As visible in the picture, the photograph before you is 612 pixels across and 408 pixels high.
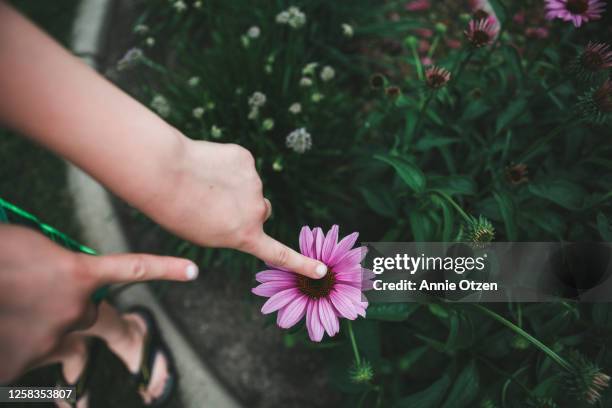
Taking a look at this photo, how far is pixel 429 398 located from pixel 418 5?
142 centimetres

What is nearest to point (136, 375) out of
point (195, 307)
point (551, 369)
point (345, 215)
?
point (195, 307)

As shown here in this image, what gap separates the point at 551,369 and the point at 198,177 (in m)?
0.78

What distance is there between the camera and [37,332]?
1.38 feet

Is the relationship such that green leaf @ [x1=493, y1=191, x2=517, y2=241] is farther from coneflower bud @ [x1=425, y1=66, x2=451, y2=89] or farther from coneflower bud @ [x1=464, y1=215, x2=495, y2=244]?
coneflower bud @ [x1=425, y1=66, x2=451, y2=89]

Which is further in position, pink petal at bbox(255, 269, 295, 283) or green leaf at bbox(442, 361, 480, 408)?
green leaf at bbox(442, 361, 480, 408)

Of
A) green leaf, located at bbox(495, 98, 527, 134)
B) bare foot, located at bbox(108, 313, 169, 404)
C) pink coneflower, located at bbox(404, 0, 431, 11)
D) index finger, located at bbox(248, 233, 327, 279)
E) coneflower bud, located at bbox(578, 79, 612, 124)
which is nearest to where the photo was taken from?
index finger, located at bbox(248, 233, 327, 279)

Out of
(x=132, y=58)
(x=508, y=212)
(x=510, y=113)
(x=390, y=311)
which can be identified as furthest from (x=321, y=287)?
(x=132, y=58)

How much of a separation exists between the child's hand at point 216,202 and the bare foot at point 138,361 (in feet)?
2.63

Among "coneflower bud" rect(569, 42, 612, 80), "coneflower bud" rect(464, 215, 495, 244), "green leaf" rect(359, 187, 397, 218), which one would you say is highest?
"coneflower bud" rect(569, 42, 612, 80)

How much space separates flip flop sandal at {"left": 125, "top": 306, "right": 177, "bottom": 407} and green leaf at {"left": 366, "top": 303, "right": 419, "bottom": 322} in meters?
0.70

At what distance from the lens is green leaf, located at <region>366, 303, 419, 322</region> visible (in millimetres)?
774

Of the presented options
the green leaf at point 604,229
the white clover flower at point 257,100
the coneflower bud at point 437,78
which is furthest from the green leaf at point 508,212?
the white clover flower at point 257,100

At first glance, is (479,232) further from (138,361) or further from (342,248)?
(138,361)

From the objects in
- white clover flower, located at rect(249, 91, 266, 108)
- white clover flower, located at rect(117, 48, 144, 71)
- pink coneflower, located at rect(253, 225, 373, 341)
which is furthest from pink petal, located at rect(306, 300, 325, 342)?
white clover flower, located at rect(117, 48, 144, 71)
